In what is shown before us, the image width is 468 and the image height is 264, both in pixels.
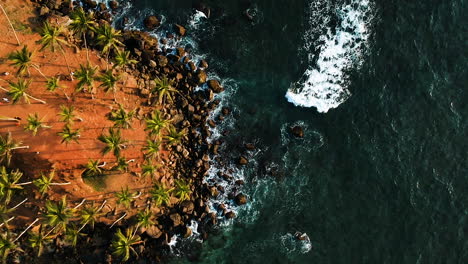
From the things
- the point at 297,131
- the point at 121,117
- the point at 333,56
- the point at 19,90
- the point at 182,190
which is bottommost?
the point at 19,90

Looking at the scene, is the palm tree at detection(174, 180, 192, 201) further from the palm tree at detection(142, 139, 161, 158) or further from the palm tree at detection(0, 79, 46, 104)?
the palm tree at detection(0, 79, 46, 104)

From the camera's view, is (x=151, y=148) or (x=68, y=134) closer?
(x=68, y=134)

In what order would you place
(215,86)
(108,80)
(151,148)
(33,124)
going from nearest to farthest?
(33,124), (108,80), (151,148), (215,86)

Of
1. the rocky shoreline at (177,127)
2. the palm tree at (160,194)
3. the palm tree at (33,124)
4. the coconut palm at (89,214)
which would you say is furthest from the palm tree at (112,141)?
the coconut palm at (89,214)

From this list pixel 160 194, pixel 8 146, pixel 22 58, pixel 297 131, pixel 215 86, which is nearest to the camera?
pixel 8 146

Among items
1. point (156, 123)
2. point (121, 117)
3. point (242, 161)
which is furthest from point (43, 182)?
point (242, 161)

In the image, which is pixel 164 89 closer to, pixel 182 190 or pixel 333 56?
pixel 182 190

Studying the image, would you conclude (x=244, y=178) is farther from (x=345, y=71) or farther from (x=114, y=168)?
(x=345, y=71)

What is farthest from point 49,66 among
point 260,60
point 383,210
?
point 383,210
